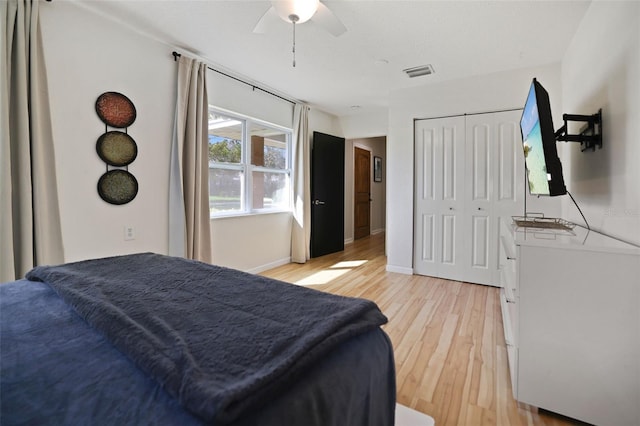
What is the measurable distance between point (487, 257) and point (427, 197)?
990 mm

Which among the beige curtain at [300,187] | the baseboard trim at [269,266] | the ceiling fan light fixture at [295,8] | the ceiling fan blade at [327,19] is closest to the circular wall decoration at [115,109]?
the ceiling fan light fixture at [295,8]

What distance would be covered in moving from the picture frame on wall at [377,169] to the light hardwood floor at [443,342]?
3.86 m

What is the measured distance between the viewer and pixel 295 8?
1858mm

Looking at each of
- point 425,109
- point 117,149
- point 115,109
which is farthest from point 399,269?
point 115,109

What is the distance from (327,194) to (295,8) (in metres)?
3.37

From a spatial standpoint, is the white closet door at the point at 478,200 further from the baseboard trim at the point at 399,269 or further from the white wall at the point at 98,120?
the white wall at the point at 98,120

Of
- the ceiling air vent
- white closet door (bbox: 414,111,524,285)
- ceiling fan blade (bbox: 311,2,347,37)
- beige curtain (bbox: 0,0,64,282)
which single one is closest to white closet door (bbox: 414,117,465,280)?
white closet door (bbox: 414,111,524,285)

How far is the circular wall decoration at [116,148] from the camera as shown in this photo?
7.73 ft

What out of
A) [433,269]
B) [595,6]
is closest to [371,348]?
[595,6]

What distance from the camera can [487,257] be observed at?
3.44 meters

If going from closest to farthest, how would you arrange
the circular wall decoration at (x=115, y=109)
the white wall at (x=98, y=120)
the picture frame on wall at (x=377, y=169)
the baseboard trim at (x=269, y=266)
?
the white wall at (x=98, y=120) < the circular wall decoration at (x=115, y=109) < the baseboard trim at (x=269, y=266) < the picture frame on wall at (x=377, y=169)

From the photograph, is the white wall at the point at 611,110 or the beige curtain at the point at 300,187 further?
the beige curtain at the point at 300,187

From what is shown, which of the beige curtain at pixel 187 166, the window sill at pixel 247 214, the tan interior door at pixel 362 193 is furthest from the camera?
the tan interior door at pixel 362 193

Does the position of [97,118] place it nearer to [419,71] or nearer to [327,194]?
[419,71]
